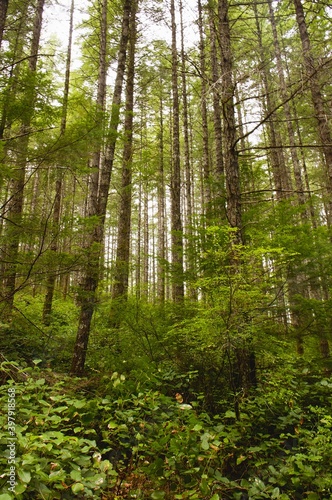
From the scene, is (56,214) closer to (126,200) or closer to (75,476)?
(126,200)

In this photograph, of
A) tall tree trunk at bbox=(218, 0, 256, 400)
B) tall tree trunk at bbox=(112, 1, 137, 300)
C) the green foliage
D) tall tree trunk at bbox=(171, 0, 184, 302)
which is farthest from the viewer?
tall tree trunk at bbox=(112, 1, 137, 300)

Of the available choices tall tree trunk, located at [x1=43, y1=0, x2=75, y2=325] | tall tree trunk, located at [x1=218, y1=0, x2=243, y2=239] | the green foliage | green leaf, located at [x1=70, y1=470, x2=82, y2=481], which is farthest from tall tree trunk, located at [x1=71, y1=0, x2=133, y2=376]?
green leaf, located at [x1=70, y1=470, x2=82, y2=481]

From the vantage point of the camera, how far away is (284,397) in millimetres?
3637

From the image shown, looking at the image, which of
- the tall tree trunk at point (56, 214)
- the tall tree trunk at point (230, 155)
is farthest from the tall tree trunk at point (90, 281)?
the tall tree trunk at point (230, 155)

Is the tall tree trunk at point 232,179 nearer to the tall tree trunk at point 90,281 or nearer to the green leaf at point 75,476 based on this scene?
the tall tree trunk at point 90,281

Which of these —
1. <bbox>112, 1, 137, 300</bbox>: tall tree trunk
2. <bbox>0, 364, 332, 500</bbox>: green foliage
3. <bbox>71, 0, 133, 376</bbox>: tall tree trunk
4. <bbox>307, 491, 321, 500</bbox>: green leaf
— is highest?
<bbox>112, 1, 137, 300</bbox>: tall tree trunk

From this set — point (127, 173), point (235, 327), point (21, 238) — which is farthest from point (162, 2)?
point (235, 327)

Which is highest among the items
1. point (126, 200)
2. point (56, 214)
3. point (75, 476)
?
point (56, 214)

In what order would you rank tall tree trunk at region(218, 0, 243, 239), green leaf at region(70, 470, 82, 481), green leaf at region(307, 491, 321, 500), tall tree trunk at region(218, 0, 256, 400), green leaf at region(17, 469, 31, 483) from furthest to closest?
tall tree trunk at region(218, 0, 243, 239)
tall tree trunk at region(218, 0, 256, 400)
green leaf at region(307, 491, 321, 500)
green leaf at region(70, 470, 82, 481)
green leaf at region(17, 469, 31, 483)

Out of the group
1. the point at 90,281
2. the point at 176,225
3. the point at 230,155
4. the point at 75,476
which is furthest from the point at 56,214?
the point at 75,476

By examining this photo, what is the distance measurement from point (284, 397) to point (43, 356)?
4.00 meters

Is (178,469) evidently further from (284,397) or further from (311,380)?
(311,380)

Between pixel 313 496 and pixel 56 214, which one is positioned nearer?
pixel 313 496

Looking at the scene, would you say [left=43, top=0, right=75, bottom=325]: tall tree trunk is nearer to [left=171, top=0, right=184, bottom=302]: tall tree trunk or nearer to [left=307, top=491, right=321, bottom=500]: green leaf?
[left=171, top=0, right=184, bottom=302]: tall tree trunk
